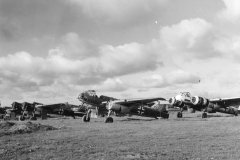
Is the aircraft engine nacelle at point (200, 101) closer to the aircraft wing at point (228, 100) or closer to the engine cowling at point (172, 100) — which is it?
the aircraft wing at point (228, 100)

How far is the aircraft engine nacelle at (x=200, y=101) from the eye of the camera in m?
26.6

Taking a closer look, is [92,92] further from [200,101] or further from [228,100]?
[228,100]

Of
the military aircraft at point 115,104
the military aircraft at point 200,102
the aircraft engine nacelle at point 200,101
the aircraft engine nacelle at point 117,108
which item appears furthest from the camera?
the military aircraft at point 200,102

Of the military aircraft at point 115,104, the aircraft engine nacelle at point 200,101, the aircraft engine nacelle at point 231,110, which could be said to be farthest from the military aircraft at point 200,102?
the military aircraft at point 115,104

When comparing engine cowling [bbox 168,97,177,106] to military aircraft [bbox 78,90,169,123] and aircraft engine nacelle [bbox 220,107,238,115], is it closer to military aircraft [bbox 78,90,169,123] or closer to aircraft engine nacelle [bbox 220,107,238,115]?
military aircraft [bbox 78,90,169,123]

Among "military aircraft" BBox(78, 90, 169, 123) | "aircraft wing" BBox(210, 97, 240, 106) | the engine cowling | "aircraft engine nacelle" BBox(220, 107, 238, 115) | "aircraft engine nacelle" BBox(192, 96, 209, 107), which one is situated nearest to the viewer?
"military aircraft" BBox(78, 90, 169, 123)

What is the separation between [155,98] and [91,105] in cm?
705

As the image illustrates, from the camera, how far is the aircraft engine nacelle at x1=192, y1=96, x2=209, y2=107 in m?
26.6

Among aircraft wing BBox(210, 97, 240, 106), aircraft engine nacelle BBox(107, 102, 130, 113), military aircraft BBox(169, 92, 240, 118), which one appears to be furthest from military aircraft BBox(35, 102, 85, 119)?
aircraft wing BBox(210, 97, 240, 106)

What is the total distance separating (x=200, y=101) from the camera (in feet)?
87.5

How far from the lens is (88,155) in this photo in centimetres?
747

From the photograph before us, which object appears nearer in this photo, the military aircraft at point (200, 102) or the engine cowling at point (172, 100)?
the military aircraft at point (200, 102)

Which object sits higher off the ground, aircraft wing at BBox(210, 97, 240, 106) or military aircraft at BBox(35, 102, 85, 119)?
aircraft wing at BBox(210, 97, 240, 106)

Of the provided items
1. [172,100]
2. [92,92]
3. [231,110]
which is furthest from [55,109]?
[231,110]
